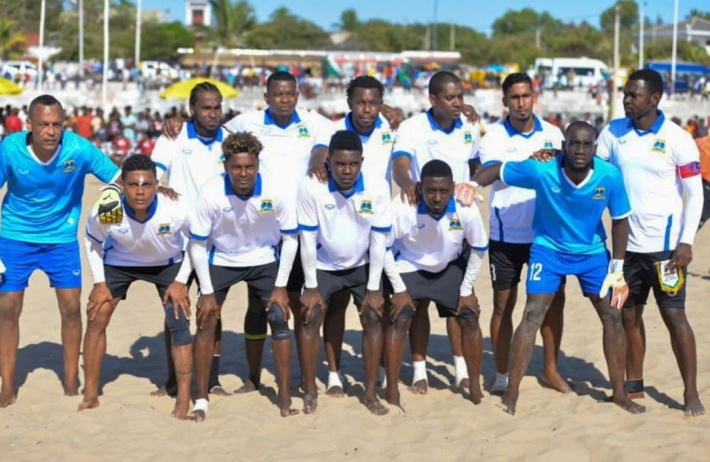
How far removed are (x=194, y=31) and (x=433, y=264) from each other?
7378 centimetres

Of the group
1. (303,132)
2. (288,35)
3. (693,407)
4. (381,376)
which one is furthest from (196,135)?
(288,35)

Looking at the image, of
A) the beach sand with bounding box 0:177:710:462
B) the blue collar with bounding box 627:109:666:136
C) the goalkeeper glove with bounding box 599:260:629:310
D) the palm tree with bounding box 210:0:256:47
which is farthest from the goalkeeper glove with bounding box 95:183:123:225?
the palm tree with bounding box 210:0:256:47

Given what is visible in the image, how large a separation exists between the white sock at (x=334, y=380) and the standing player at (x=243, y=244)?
21.4 inches

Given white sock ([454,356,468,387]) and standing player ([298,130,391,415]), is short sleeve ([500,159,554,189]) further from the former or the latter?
white sock ([454,356,468,387])

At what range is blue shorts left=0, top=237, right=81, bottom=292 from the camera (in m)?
7.31

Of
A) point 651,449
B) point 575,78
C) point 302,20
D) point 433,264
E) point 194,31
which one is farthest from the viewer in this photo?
point 302,20

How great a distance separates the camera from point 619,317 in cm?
708

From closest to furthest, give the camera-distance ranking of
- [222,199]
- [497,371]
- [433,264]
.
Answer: [222,199]
[433,264]
[497,371]

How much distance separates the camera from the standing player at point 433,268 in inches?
282

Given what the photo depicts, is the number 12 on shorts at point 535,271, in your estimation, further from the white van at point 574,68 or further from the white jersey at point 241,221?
the white van at point 574,68

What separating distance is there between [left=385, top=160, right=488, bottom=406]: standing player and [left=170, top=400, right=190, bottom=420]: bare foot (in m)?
1.45

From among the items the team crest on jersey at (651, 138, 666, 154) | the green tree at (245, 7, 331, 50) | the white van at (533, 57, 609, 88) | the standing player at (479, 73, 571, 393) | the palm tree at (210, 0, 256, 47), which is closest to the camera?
the team crest on jersey at (651, 138, 666, 154)

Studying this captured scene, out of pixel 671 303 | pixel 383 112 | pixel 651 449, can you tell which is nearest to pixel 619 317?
pixel 671 303

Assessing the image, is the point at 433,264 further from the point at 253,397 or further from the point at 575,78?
the point at 575,78
